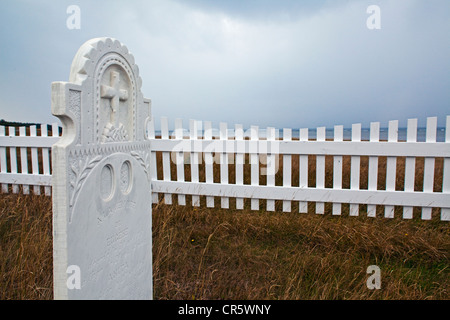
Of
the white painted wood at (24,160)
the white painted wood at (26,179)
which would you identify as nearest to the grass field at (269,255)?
the white painted wood at (26,179)

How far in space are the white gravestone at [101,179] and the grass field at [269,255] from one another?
1.96 feet

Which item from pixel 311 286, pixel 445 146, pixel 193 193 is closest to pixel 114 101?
pixel 311 286

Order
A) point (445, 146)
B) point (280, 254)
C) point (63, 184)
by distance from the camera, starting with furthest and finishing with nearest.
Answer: point (445, 146), point (280, 254), point (63, 184)

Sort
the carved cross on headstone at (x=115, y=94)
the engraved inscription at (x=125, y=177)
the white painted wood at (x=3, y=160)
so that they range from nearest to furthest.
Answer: the carved cross on headstone at (x=115, y=94), the engraved inscription at (x=125, y=177), the white painted wood at (x=3, y=160)

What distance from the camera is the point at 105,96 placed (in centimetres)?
186

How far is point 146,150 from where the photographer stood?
249cm

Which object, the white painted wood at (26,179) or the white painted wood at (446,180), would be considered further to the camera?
the white painted wood at (26,179)

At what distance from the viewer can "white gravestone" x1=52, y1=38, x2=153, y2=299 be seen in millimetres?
1575

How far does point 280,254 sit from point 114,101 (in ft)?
7.49

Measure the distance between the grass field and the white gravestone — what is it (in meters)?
0.60

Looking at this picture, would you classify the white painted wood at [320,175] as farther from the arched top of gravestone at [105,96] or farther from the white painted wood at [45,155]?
the white painted wood at [45,155]

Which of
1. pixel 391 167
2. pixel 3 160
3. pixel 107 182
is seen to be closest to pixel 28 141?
pixel 3 160

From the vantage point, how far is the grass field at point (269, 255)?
2.43 m
